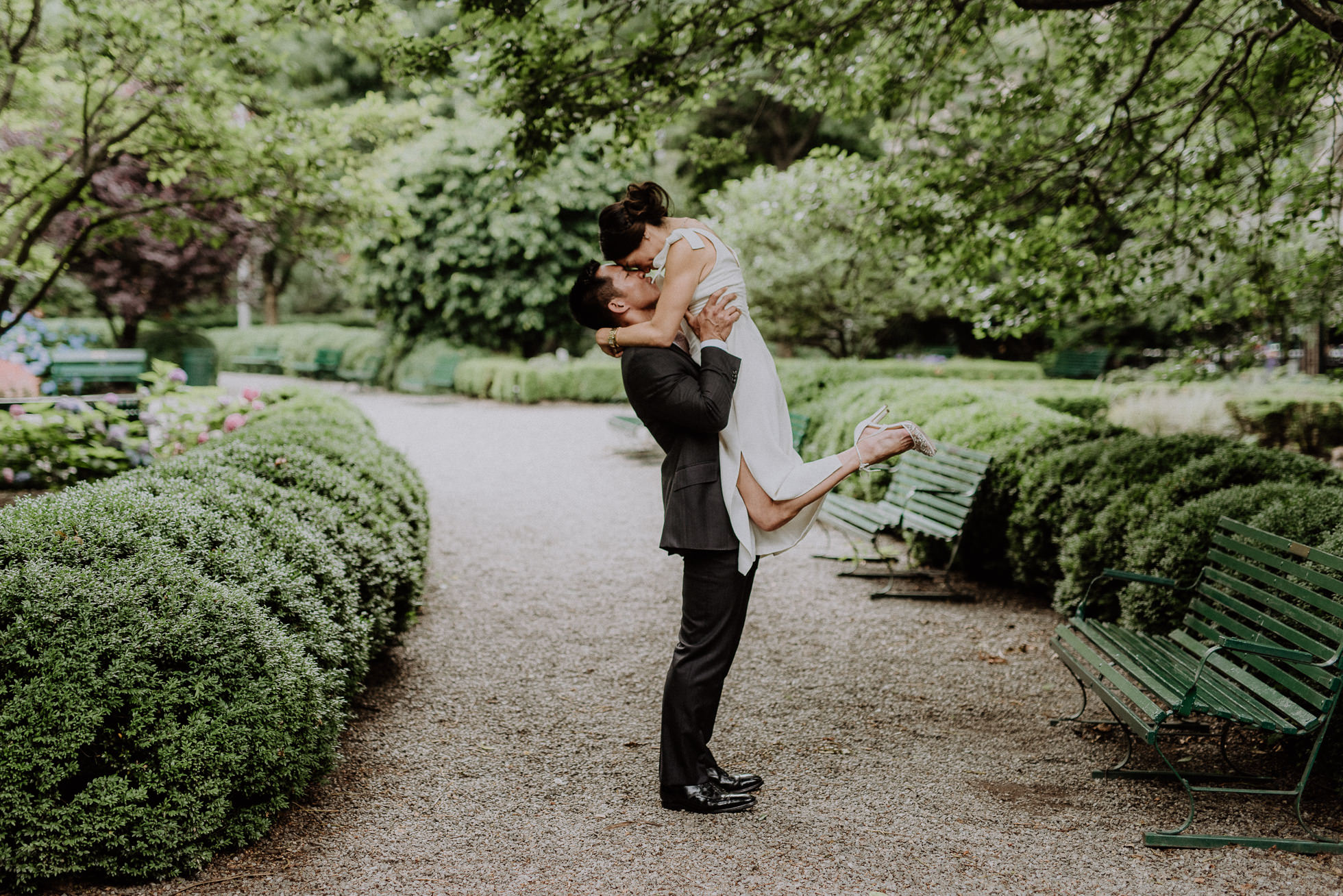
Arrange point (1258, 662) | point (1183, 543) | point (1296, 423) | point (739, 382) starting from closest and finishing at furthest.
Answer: point (739, 382) → point (1258, 662) → point (1183, 543) → point (1296, 423)

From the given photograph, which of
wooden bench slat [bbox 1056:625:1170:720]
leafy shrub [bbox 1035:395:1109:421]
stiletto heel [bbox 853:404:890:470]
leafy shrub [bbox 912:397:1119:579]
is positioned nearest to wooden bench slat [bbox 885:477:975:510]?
leafy shrub [bbox 912:397:1119:579]

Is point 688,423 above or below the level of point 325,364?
above

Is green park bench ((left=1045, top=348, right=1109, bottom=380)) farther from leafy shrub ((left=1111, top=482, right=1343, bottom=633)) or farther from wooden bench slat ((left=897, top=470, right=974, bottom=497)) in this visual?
leafy shrub ((left=1111, top=482, right=1343, bottom=633))

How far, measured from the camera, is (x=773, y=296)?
588 inches

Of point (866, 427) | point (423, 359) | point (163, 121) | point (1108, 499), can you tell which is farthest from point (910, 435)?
point (423, 359)

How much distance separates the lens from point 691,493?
9.73 ft

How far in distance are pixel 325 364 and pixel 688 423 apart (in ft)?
71.0

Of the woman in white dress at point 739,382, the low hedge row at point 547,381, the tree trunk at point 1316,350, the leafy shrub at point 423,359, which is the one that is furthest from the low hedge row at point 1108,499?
the leafy shrub at point 423,359

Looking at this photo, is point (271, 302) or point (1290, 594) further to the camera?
point (271, 302)

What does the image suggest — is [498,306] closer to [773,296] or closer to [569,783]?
[773,296]

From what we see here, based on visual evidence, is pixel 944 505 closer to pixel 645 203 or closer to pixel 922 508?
pixel 922 508

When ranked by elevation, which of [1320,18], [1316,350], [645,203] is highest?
[1320,18]

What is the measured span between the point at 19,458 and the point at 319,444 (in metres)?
3.17

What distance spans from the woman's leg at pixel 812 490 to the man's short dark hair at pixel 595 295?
0.65 meters
